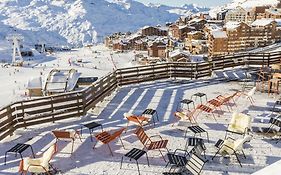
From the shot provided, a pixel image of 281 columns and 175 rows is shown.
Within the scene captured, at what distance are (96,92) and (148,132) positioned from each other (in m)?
3.59

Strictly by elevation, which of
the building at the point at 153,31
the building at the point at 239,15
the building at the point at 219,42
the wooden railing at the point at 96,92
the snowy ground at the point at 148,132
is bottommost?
the snowy ground at the point at 148,132

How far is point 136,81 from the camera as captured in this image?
17.6 metres

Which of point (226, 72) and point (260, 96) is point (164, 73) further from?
point (260, 96)

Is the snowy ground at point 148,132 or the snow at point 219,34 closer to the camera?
the snowy ground at point 148,132

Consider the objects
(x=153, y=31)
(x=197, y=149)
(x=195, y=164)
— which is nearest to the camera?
(x=195, y=164)

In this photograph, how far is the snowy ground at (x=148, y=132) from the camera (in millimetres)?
8547

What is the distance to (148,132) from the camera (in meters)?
11.0

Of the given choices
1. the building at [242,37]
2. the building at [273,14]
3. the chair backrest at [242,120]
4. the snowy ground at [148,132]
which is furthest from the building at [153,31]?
the chair backrest at [242,120]

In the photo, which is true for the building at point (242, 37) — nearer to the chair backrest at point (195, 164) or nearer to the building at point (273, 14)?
the building at point (273, 14)

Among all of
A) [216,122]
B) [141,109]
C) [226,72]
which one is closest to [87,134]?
[141,109]

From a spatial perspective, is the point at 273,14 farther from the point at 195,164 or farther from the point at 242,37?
the point at 195,164

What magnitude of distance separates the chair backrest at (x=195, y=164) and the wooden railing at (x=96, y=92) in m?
5.73

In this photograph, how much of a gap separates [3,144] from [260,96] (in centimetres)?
1050

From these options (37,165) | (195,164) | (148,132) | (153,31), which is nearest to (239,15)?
(153,31)
